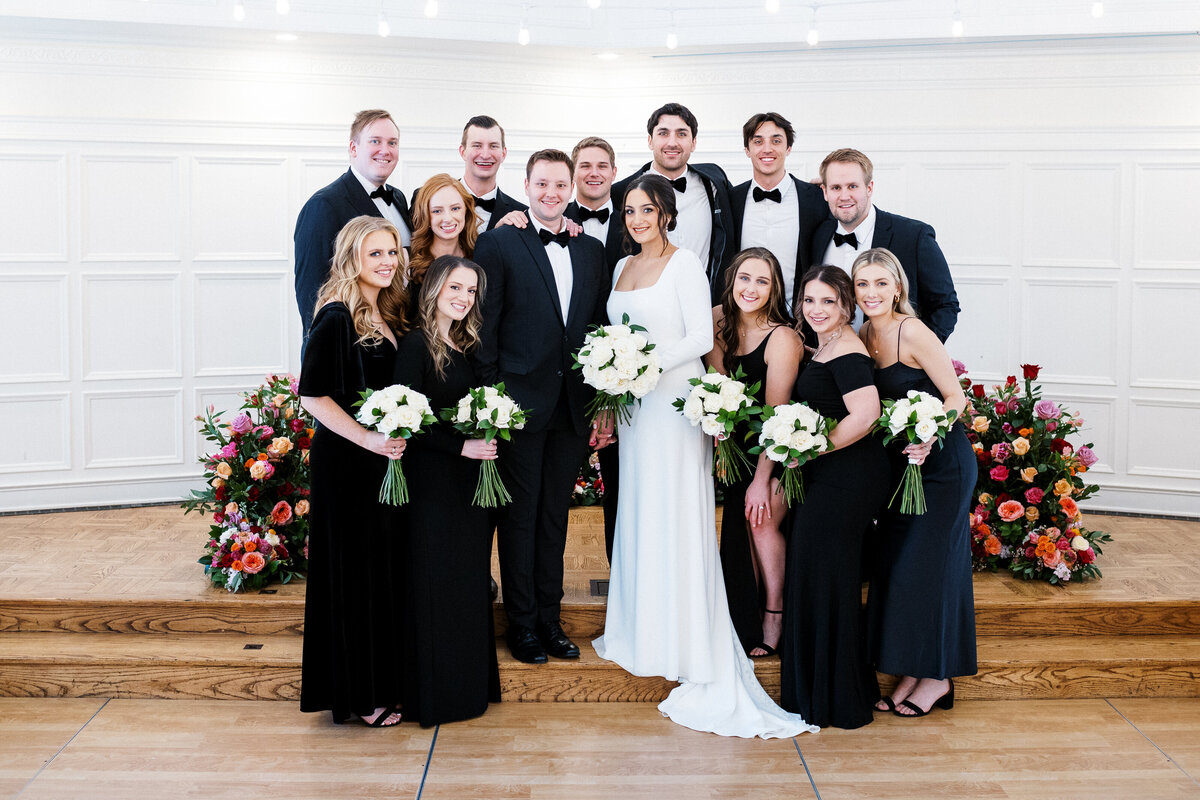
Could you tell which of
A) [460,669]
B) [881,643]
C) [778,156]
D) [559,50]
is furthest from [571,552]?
[559,50]

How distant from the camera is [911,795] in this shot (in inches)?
144

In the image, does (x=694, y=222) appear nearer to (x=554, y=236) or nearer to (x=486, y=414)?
(x=554, y=236)

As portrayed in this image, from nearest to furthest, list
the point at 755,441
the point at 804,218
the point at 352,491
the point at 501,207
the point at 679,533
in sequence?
1. the point at 352,491
2. the point at 679,533
3. the point at 755,441
4. the point at 501,207
5. the point at 804,218

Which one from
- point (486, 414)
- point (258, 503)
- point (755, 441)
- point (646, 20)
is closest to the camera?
point (486, 414)

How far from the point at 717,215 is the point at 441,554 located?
202 cm

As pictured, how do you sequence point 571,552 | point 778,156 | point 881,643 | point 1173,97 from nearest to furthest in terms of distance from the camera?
point 881,643, point 778,156, point 571,552, point 1173,97

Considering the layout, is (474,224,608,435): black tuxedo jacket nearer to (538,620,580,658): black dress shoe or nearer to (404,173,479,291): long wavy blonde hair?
(404,173,479,291): long wavy blonde hair

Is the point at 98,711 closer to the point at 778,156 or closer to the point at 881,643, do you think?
the point at 881,643

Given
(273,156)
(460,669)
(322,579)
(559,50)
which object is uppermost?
(559,50)

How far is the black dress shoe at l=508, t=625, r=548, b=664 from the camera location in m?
4.39

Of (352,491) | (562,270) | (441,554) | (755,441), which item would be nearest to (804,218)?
(755,441)

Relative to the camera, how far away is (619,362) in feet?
13.0

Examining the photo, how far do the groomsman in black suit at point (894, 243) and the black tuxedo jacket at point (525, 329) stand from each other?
1.20 metres

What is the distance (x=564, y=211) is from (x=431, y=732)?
2213 millimetres
